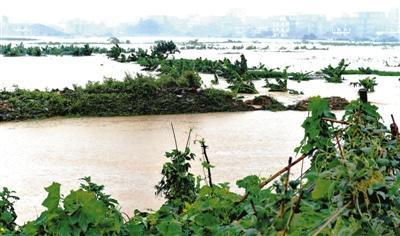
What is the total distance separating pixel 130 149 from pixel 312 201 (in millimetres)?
6846

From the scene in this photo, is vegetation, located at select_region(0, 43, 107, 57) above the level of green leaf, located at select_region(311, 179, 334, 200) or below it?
below

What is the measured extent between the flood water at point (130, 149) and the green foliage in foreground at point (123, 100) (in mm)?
409

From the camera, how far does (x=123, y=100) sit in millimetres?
11836

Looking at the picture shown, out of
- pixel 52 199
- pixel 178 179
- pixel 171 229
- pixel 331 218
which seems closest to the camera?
pixel 331 218

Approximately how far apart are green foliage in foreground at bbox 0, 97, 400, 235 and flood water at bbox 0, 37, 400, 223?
3.55 meters

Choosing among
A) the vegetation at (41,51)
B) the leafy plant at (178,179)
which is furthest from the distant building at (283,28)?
the leafy plant at (178,179)

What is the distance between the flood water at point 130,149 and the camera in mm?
6091

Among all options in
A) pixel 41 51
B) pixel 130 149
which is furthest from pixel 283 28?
pixel 130 149

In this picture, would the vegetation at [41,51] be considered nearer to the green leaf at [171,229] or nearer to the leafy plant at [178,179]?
the leafy plant at [178,179]

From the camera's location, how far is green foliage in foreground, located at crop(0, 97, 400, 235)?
0.92 m

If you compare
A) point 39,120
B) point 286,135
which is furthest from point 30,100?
point 286,135

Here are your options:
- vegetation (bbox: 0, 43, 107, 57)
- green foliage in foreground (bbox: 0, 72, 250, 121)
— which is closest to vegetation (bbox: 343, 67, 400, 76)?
green foliage in foreground (bbox: 0, 72, 250, 121)

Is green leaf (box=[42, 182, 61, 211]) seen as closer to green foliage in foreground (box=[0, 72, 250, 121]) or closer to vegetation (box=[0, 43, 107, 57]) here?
green foliage in foreground (box=[0, 72, 250, 121])

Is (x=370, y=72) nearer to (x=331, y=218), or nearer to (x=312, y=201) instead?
(x=312, y=201)
